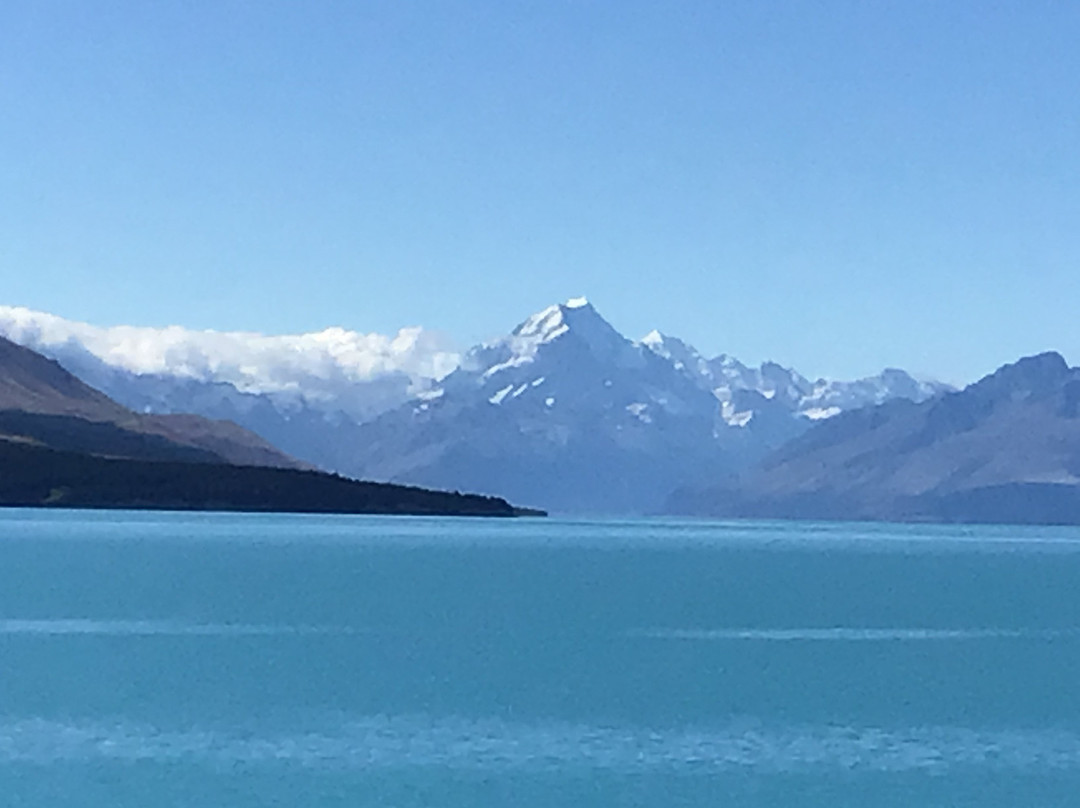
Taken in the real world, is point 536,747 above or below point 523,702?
below

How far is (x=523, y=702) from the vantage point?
7219 cm

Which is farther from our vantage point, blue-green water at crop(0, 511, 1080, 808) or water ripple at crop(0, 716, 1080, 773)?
water ripple at crop(0, 716, 1080, 773)

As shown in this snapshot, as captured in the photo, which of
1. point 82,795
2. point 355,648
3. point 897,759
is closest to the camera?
point 82,795

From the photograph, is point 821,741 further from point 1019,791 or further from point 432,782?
point 432,782

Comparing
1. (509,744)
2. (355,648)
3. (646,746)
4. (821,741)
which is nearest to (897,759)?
(821,741)

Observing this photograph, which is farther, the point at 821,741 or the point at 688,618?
the point at 688,618

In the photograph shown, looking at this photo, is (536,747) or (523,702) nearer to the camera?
(536,747)

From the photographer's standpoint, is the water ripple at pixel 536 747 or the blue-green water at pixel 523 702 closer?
the blue-green water at pixel 523 702

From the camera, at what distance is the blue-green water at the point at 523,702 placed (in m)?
54.4

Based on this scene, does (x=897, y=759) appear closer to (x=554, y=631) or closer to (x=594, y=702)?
(x=594, y=702)

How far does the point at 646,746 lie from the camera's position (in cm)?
6197

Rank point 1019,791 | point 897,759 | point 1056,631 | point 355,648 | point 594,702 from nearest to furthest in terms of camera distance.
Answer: point 1019,791 → point 897,759 → point 594,702 → point 355,648 → point 1056,631

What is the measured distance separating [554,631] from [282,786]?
55.0 metres

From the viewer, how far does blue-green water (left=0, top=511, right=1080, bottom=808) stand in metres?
54.4
